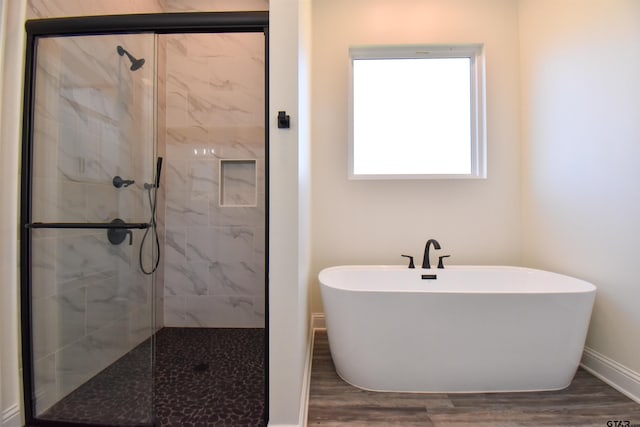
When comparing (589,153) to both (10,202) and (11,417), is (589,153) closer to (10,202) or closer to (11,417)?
(10,202)

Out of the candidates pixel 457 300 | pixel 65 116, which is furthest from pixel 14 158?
pixel 457 300

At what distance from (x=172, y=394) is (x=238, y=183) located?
1586 mm

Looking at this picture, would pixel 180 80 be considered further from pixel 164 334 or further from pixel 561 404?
pixel 561 404

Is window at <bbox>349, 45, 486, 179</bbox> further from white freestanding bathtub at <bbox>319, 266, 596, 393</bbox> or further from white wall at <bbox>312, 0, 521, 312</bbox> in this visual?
white freestanding bathtub at <bbox>319, 266, 596, 393</bbox>

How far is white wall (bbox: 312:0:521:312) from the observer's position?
7.45 feet

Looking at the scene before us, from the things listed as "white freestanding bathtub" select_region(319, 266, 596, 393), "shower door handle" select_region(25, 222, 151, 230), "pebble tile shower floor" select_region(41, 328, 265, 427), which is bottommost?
"pebble tile shower floor" select_region(41, 328, 265, 427)

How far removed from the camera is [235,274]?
2.39 m

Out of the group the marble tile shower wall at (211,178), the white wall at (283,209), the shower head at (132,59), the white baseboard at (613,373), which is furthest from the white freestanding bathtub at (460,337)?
the shower head at (132,59)

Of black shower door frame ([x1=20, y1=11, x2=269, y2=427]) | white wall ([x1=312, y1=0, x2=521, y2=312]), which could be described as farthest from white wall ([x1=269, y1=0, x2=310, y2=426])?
white wall ([x1=312, y1=0, x2=521, y2=312])

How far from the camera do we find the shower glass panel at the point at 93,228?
1.33 meters

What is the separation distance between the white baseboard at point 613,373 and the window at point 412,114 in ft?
4.90

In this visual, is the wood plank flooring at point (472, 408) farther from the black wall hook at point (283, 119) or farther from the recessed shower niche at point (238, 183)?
the recessed shower niche at point (238, 183)

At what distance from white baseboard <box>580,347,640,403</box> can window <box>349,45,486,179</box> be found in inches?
58.8

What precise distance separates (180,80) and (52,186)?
1459 millimetres
